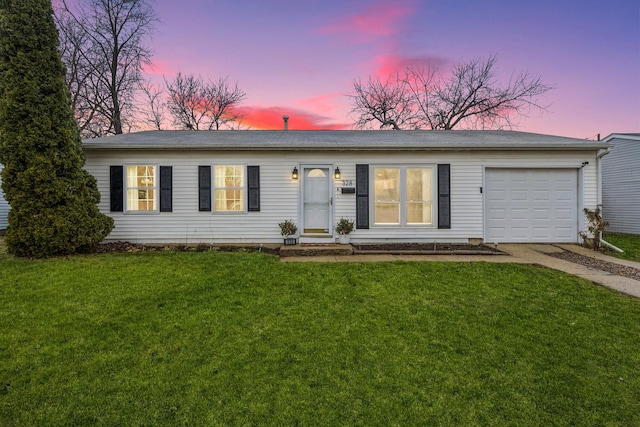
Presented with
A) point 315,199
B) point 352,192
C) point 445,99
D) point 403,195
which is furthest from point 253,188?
point 445,99

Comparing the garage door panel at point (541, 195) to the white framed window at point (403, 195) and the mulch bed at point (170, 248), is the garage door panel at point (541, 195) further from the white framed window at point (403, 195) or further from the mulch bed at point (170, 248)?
the mulch bed at point (170, 248)

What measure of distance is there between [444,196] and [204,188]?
6.42m

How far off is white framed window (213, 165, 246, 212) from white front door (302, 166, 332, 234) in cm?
167

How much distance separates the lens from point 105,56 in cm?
1591

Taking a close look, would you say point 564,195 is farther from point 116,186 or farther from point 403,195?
point 116,186

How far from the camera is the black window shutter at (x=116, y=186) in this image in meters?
7.66

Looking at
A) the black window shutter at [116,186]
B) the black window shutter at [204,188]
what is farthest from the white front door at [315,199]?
the black window shutter at [116,186]

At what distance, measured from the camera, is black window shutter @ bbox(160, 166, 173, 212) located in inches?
305

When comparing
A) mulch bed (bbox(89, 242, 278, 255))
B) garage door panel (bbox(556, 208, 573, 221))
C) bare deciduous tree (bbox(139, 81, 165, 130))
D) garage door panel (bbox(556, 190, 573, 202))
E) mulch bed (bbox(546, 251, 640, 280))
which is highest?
bare deciduous tree (bbox(139, 81, 165, 130))

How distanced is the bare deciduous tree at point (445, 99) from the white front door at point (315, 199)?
40.2ft

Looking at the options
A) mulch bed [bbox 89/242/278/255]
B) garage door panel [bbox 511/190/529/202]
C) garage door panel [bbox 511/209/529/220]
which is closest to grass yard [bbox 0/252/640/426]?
mulch bed [bbox 89/242/278/255]

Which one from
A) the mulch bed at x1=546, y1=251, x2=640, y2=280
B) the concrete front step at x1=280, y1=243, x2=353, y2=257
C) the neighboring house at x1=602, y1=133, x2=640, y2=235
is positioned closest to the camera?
the mulch bed at x1=546, y1=251, x2=640, y2=280

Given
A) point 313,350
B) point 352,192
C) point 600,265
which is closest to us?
point 313,350

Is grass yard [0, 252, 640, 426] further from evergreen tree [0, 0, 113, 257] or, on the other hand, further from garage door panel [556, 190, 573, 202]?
garage door panel [556, 190, 573, 202]
